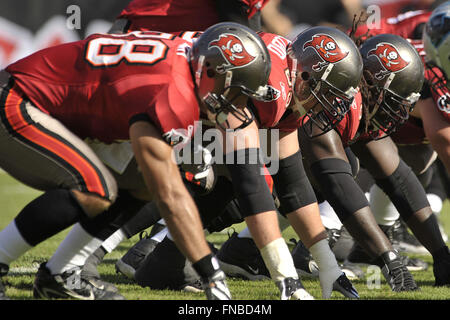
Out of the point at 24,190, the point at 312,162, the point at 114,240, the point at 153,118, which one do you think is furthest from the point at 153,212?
the point at 24,190

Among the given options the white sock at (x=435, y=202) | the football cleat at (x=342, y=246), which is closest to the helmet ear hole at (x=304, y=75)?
the football cleat at (x=342, y=246)

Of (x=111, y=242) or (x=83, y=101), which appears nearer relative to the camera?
(x=83, y=101)

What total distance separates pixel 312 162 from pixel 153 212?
2.97 feet

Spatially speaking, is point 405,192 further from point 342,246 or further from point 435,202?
point 435,202

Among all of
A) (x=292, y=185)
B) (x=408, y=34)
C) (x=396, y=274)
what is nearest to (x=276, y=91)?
(x=292, y=185)

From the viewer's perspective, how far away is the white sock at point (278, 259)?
3.29m

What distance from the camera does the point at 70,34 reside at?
982 centimetres

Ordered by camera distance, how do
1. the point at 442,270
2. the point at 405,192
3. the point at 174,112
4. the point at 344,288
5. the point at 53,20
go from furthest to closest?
the point at 53,20 → the point at 405,192 → the point at 442,270 → the point at 344,288 → the point at 174,112

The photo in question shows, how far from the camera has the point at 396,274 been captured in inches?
156

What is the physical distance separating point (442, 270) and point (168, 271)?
1447 millimetres

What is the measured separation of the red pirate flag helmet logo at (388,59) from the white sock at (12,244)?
6.40ft

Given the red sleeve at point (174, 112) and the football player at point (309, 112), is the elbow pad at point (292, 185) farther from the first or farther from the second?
the red sleeve at point (174, 112)

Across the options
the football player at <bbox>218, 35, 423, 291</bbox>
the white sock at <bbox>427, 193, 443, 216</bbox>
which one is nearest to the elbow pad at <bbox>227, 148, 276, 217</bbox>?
the football player at <bbox>218, 35, 423, 291</bbox>

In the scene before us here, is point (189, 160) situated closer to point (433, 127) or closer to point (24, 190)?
point (433, 127)
